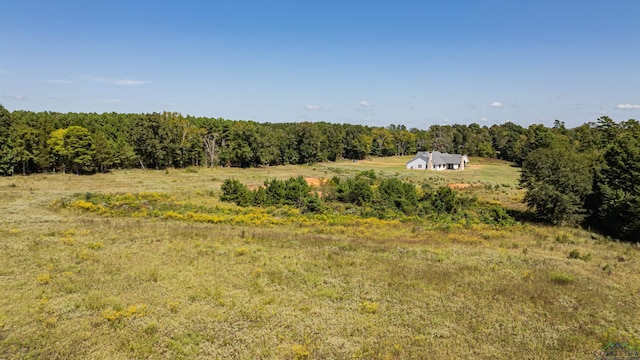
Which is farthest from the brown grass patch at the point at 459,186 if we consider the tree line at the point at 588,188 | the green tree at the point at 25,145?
the green tree at the point at 25,145

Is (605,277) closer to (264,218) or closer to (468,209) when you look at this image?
(468,209)

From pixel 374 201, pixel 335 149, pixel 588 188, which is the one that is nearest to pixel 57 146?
pixel 374 201

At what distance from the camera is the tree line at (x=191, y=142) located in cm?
5891

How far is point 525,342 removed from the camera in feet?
40.3

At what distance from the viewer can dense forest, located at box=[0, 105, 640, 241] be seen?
33.3 m

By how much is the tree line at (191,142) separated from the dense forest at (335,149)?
0.20 meters

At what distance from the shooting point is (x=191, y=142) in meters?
79.9

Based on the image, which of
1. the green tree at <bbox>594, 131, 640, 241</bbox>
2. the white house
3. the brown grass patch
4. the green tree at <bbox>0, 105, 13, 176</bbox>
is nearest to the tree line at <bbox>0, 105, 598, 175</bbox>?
the green tree at <bbox>0, 105, 13, 176</bbox>

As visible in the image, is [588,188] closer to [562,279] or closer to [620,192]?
[620,192]

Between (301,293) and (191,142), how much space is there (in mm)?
71007

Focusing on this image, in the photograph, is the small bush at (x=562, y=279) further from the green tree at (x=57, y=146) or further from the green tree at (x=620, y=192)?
the green tree at (x=57, y=146)

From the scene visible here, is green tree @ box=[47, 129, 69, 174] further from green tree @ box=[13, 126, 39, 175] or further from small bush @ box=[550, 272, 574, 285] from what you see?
small bush @ box=[550, 272, 574, 285]

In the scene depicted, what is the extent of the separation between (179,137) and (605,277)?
248ft

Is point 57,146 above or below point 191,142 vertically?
below
